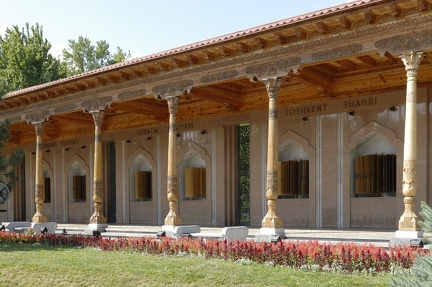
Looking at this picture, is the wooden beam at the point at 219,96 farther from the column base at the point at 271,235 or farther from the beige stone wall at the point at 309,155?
the column base at the point at 271,235

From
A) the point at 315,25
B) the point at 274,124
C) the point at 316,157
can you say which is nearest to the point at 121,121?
the point at 316,157

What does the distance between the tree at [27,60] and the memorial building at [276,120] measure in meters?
15.5

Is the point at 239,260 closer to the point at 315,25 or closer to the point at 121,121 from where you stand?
the point at 315,25

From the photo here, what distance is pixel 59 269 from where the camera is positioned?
10016 millimetres

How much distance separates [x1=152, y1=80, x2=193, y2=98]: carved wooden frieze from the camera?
14945 millimetres

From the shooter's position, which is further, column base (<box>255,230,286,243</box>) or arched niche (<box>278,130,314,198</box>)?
arched niche (<box>278,130,314,198</box>)

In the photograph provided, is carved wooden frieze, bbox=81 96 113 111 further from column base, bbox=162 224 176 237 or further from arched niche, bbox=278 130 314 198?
arched niche, bbox=278 130 314 198

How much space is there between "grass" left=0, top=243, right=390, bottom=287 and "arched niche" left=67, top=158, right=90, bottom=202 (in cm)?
1273

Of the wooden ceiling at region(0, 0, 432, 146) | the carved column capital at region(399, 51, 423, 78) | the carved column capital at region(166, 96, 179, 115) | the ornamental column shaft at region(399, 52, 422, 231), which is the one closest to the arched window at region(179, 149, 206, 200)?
the wooden ceiling at region(0, 0, 432, 146)

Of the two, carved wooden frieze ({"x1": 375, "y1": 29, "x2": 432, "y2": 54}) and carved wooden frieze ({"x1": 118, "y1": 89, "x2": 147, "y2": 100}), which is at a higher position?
carved wooden frieze ({"x1": 375, "y1": 29, "x2": 432, "y2": 54})

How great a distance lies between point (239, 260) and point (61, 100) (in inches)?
426

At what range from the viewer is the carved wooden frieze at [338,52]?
11670 mm

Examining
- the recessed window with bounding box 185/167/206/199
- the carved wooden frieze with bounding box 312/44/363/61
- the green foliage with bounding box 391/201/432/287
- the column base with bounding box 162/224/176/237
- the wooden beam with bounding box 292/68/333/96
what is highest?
the carved wooden frieze with bounding box 312/44/363/61

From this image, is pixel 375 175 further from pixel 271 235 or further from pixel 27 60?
pixel 27 60
